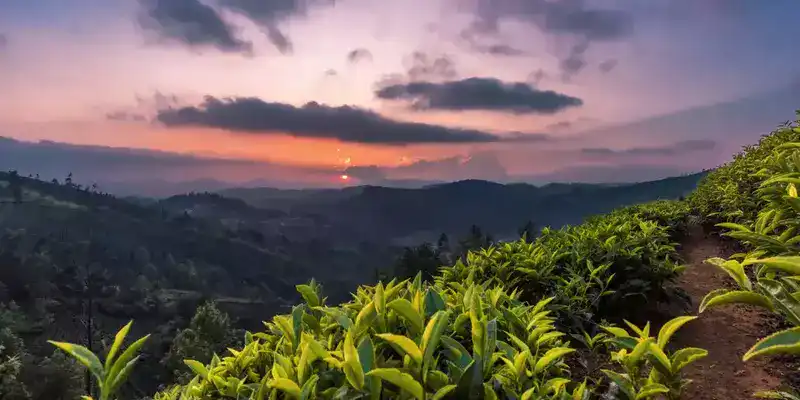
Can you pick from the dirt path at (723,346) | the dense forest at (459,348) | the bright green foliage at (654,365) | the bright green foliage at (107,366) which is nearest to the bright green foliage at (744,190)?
the dirt path at (723,346)

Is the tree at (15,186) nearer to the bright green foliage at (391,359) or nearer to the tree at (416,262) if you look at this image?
the tree at (416,262)

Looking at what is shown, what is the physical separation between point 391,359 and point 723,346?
3.94m

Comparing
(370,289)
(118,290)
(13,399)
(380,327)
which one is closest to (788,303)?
(380,327)

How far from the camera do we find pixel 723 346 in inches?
175

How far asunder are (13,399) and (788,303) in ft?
119

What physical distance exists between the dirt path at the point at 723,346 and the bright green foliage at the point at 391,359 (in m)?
2.04

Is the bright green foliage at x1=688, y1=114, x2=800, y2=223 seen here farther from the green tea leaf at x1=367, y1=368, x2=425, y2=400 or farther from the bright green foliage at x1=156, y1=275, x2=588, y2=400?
the green tea leaf at x1=367, y1=368, x2=425, y2=400

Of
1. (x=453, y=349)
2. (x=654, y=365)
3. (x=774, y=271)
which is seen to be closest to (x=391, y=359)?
(x=453, y=349)

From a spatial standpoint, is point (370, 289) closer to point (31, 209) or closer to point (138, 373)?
point (138, 373)

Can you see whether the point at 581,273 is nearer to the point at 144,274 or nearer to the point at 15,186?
the point at 144,274

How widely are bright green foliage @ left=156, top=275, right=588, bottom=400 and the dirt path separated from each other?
2.04 m

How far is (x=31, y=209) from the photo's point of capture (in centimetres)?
14188

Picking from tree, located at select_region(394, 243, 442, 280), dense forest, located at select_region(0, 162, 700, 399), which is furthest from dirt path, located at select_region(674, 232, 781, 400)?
tree, located at select_region(394, 243, 442, 280)

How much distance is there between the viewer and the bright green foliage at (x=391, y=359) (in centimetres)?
170
